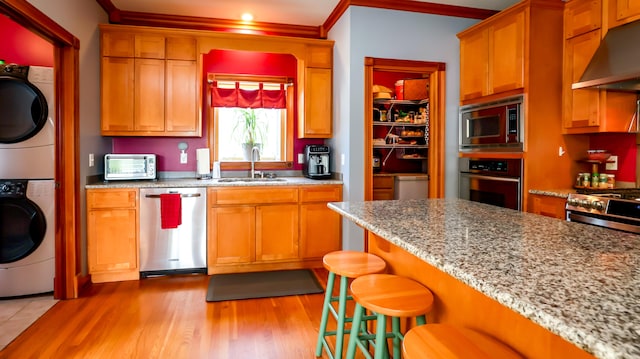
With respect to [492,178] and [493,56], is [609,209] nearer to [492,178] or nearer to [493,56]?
[492,178]

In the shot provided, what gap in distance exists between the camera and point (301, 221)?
370cm

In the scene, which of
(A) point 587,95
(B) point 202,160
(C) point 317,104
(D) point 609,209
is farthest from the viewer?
(C) point 317,104

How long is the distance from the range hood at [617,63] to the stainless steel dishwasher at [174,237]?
3355 millimetres

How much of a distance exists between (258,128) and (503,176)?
2672mm

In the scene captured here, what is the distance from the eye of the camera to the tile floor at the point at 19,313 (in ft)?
7.77

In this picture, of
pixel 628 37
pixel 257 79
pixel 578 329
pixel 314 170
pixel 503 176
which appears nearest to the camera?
pixel 578 329

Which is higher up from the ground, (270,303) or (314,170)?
(314,170)

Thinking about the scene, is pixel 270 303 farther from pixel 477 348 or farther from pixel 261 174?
pixel 477 348

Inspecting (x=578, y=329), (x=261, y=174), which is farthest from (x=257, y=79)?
(x=578, y=329)

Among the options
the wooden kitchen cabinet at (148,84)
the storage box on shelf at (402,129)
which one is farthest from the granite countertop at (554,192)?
the wooden kitchen cabinet at (148,84)

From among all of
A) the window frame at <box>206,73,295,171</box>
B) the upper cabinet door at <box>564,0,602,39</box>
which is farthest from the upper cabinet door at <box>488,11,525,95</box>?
the window frame at <box>206,73,295,171</box>

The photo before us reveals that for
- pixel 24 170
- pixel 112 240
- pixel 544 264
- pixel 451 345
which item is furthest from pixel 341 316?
pixel 24 170

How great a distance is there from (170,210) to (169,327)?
1199 mm

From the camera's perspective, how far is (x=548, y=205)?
2.96 metres
